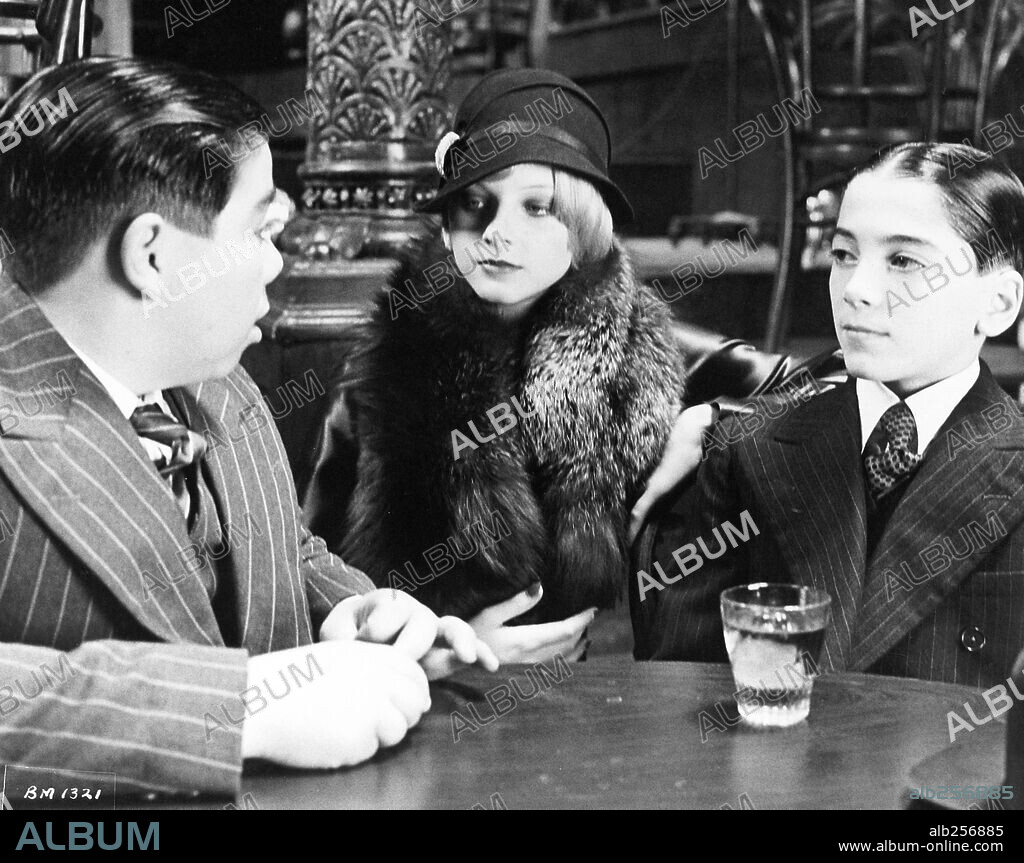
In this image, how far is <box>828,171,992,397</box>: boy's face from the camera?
1.36 m

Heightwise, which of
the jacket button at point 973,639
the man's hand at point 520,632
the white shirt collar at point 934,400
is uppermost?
the white shirt collar at point 934,400

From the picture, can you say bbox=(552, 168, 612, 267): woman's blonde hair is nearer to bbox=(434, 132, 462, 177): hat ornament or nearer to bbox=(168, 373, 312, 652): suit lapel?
bbox=(434, 132, 462, 177): hat ornament

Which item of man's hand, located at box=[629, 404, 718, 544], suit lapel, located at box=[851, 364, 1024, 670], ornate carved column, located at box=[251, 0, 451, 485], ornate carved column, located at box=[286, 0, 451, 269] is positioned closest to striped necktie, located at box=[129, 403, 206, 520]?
man's hand, located at box=[629, 404, 718, 544]

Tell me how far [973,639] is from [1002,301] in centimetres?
37

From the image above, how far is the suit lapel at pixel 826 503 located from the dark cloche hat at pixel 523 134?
1.22 feet

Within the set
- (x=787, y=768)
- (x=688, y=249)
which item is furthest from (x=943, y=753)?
(x=688, y=249)

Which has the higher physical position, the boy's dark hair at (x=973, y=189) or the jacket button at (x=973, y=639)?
the boy's dark hair at (x=973, y=189)

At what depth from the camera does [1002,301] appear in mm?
1416

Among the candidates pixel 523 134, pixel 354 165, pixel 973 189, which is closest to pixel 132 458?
pixel 523 134

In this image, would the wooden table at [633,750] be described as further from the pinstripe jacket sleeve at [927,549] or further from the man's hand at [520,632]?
the man's hand at [520,632]

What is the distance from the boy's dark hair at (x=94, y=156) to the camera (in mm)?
1025

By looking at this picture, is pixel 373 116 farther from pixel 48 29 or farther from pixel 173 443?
pixel 173 443

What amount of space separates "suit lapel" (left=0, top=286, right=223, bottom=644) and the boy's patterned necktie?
79 centimetres

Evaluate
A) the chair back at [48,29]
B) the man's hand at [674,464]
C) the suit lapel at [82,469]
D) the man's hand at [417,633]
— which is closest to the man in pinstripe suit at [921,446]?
the man's hand at [674,464]
